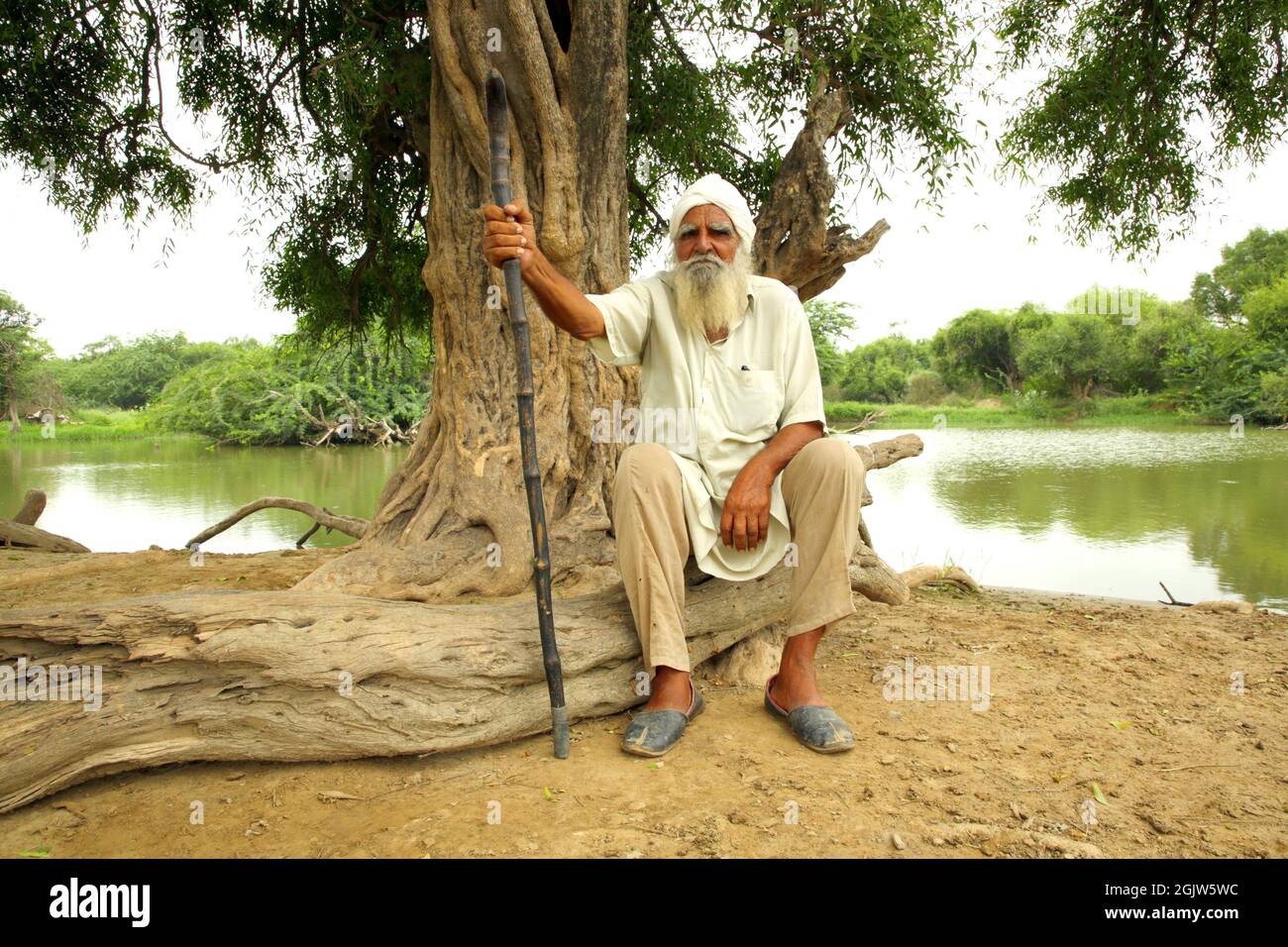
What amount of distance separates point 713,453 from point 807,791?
1.17 meters

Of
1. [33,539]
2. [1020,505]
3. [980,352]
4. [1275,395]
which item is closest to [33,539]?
[33,539]

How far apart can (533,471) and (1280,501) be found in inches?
504

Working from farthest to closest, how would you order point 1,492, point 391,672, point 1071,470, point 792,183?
point 1071,470
point 1,492
point 792,183
point 391,672

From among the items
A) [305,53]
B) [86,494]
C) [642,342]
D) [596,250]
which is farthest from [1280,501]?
[86,494]

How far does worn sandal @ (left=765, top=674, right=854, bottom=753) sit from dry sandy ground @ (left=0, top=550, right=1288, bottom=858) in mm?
48

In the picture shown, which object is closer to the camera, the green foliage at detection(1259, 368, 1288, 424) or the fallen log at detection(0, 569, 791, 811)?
the fallen log at detection(0, 569, 791, 811)

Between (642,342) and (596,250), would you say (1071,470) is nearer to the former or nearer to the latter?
(596,250)

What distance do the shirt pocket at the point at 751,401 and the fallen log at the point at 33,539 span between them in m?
6.81

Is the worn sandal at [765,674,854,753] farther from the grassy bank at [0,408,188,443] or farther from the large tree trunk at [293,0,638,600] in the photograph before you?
the grassy bank at [0,408,188,443]

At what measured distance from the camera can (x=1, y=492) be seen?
1511 centimetres

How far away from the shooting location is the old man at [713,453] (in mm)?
2709

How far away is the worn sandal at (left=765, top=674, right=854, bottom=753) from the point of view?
2.59 m

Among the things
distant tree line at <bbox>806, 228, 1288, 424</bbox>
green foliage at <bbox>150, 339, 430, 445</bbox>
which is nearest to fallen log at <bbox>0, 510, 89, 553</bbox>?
distant tree line at <bbox>806, 228, 1288, 424</bbox>

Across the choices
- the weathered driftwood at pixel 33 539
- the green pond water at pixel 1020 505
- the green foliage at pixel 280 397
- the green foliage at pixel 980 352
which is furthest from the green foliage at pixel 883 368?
the weathered driftwood at pixel 33 539
